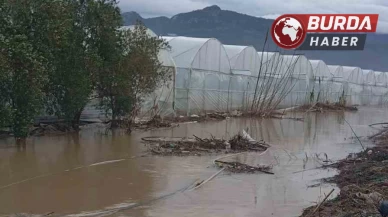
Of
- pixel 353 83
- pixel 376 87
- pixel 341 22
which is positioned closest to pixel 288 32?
pixel 341 22

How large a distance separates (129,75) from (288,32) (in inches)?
617

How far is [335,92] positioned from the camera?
42.9 metres

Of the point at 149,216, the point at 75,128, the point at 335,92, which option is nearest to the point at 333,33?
the point at 75,128

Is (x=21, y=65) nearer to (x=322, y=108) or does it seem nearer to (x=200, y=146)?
(x=200, y=146)

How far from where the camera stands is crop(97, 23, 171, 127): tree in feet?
55.4

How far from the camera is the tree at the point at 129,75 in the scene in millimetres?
16875

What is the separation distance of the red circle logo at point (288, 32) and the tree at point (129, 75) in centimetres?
1198

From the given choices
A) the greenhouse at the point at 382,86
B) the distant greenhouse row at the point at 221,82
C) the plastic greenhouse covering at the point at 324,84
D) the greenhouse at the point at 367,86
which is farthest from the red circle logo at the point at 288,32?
the greenhouse at the point at 382,86

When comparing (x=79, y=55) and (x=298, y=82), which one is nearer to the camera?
(x=79, y=55)

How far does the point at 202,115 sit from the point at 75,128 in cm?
847

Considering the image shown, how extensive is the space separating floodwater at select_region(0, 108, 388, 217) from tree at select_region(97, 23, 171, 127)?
2006mm

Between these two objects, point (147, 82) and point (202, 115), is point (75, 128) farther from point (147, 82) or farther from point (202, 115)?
point (202, 115)

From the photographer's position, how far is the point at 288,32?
1184 inches

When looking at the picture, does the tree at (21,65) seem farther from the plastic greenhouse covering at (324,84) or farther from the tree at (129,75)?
the plastic greenhouse covering at (324,84)
